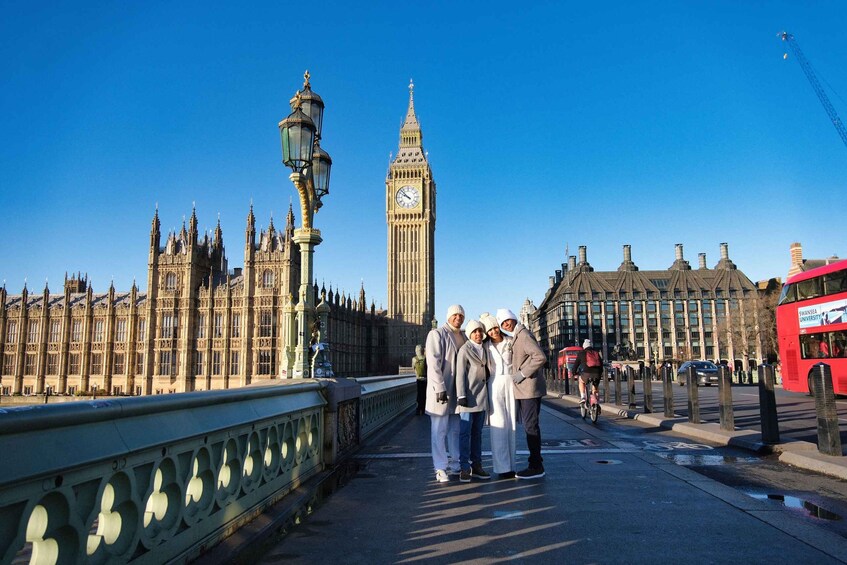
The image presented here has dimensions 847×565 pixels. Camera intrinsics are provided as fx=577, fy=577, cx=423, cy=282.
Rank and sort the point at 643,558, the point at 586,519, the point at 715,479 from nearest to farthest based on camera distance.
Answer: the point at 643,558 → the point at 586,519 → the point at 715,479

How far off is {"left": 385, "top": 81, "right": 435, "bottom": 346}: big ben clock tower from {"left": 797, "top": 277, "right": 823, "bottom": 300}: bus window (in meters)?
68.7

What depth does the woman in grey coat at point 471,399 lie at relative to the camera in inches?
299

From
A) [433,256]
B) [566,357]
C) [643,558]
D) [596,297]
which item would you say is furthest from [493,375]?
[596,297]

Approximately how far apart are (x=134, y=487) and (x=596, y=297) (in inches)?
4004

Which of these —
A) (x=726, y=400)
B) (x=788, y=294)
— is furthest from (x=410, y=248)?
(x=726, y=400)

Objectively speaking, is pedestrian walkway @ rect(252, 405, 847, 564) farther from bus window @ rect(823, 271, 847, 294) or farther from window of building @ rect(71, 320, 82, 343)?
window of building @ rect(71, 320, 82, 343)

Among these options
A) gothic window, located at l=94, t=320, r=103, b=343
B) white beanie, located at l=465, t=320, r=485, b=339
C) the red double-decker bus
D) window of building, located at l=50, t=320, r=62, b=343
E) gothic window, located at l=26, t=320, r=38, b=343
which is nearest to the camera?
white beanie, located at l=465, t=320, r=485, b=339

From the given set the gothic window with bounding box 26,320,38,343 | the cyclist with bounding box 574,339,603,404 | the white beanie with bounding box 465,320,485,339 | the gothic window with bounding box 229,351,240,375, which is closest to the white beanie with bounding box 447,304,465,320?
the white beanie with bounding box 465,320,485,339

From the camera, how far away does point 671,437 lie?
11367 millimetres

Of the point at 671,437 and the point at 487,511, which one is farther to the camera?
the point at 671,437

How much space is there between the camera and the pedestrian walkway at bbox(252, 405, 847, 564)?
418 centimetres

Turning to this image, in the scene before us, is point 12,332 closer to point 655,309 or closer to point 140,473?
point 140,473

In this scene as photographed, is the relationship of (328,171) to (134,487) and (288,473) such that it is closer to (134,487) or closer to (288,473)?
(288,473)

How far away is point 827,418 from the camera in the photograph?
7.93 m
